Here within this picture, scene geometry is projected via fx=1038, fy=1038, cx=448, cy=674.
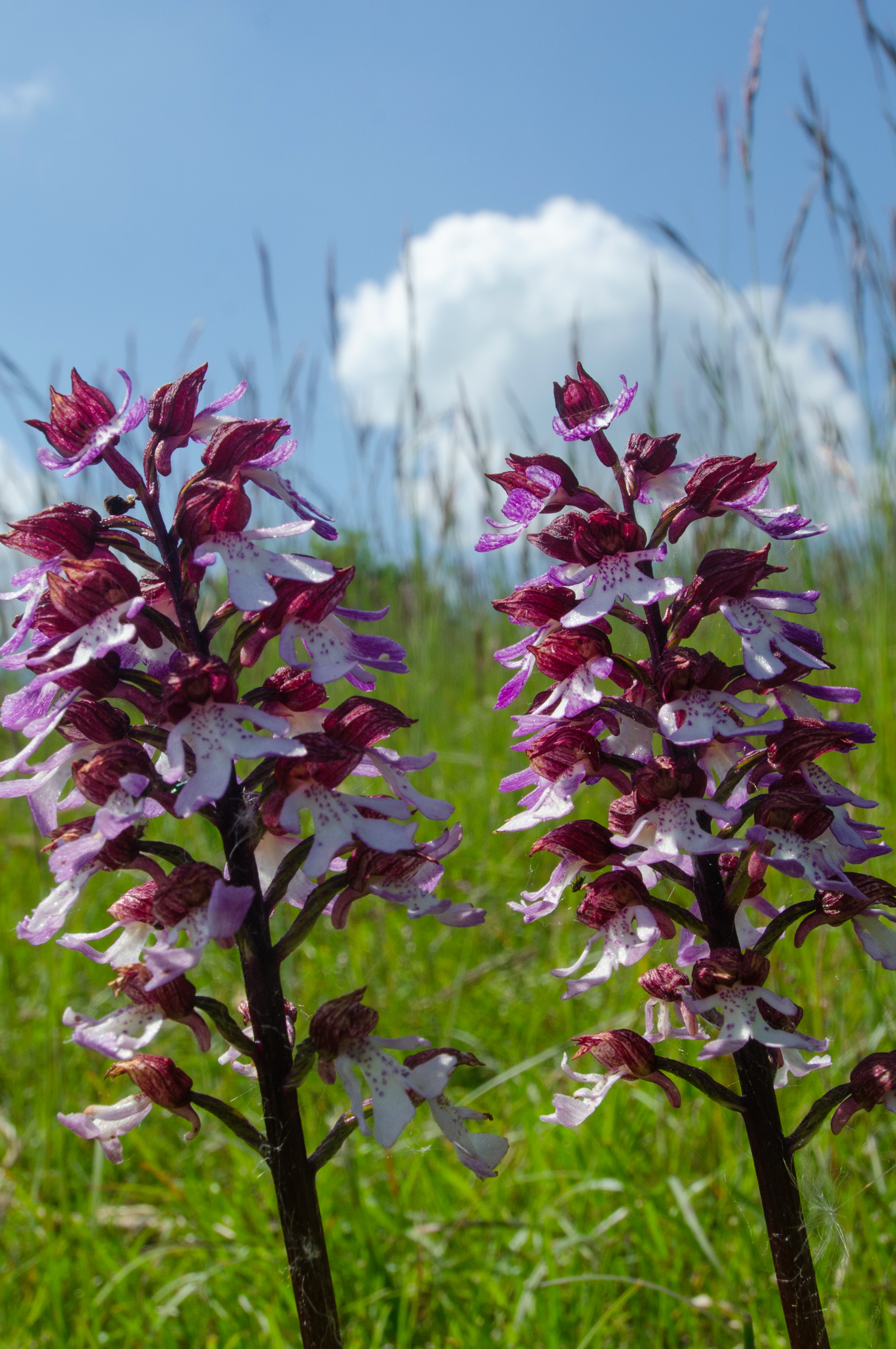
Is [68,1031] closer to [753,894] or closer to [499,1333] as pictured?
[499,1333]

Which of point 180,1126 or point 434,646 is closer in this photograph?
point 180,1126

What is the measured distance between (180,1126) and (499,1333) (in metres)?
1.46

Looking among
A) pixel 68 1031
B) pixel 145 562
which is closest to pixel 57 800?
pixel 145 562

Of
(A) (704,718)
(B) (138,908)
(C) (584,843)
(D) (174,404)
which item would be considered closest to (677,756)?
(A) (704,718)

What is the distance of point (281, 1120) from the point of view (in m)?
1.42

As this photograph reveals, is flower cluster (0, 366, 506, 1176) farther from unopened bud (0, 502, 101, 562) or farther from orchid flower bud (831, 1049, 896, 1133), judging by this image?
orchid flower bud (831, 1049, 896, 1133)

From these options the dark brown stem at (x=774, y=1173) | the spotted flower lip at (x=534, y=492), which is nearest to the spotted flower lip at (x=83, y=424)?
the spotted flower lip at (x=534, y=492)

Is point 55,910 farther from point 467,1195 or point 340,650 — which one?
point 467,1195

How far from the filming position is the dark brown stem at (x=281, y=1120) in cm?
140

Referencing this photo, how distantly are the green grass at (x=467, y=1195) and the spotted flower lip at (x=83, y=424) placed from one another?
0.93 meters

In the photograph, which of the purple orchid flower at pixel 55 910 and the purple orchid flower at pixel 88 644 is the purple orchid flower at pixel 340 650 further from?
the purple orchid flower at pixel 55 910

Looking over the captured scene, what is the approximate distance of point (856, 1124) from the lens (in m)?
2.78

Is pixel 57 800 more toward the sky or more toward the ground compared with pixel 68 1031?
more toward the sky

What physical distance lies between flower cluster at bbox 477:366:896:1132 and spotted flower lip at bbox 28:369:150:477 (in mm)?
578
